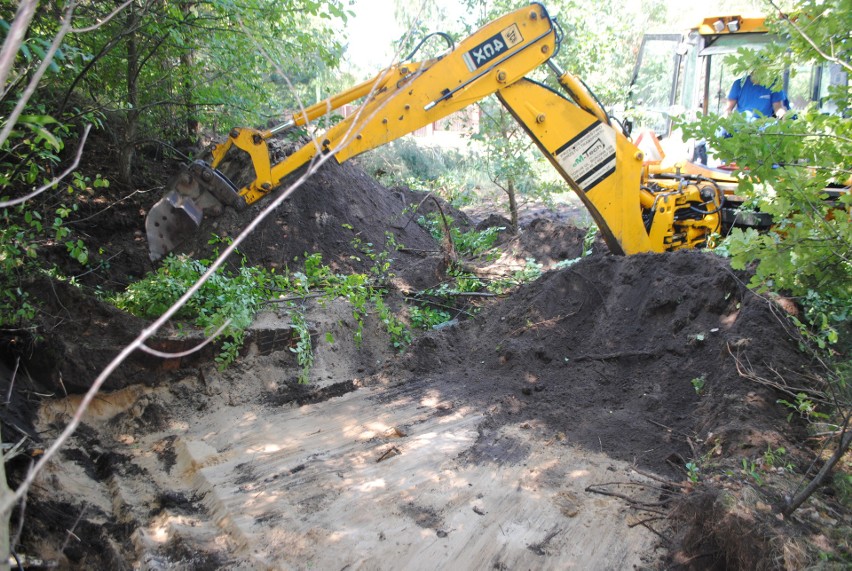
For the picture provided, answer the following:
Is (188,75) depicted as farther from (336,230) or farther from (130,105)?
(336,230)

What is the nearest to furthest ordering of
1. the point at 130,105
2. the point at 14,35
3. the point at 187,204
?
1. the point at 14,35
2. the point at 187,204
3. the point at 130,105

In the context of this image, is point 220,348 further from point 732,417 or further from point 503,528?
point 732,417

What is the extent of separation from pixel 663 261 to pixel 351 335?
3.26 m

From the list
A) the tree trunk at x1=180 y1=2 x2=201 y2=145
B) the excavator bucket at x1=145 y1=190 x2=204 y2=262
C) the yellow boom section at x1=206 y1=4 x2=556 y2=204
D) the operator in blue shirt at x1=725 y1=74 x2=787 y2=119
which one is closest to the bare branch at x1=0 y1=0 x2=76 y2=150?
the yellow boom section at x1=206 y1=4 x2=556 y2=204

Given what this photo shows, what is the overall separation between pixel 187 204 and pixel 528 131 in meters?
3.47

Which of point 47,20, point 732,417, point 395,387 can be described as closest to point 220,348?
point 395,387

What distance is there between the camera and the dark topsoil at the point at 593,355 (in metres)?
4.27

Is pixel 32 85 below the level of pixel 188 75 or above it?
below

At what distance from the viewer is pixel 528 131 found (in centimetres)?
639

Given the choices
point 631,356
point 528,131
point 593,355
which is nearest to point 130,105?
point 528,131

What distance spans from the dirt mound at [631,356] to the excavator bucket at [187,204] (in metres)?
2.40

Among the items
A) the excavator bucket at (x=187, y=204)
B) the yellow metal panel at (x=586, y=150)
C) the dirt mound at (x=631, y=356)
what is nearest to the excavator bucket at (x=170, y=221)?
the excavator bucket at (x=187, y=204)

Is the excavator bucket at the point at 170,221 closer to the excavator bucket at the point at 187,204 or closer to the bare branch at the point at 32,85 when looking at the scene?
the excavator bucket at the point at 187,204

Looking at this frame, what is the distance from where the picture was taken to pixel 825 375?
14.1 ft
